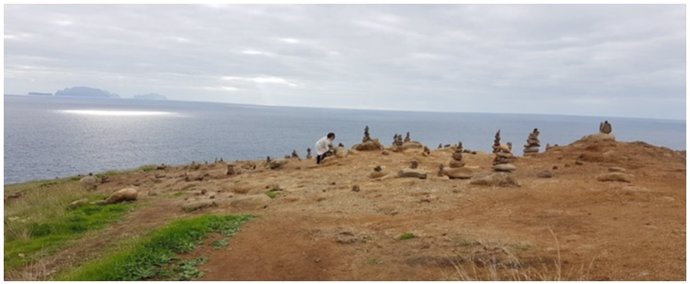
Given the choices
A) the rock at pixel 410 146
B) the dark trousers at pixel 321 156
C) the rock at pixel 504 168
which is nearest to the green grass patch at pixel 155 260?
the rock at pixel 504 168

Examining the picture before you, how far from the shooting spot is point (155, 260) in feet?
33.8

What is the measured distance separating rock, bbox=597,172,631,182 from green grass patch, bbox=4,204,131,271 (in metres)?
16.2

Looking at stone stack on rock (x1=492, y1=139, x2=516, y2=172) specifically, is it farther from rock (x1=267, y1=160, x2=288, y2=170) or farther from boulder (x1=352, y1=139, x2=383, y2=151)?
rock (x1=267, y1=160, x2=288, y2=170)

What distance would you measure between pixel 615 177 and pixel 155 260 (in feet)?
49.0

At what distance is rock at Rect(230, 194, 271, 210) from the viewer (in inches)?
660

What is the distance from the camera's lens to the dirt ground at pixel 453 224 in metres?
9.08

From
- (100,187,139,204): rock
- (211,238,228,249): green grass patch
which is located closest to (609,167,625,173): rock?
(211,238,228,249): green grass patch

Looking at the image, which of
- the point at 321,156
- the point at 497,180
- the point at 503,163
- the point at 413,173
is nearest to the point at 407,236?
the point at 497,180

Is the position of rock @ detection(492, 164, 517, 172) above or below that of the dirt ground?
above

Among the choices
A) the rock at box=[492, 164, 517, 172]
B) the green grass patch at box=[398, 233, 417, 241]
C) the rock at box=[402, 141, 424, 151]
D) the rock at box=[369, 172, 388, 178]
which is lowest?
the green grass patch at box=[398, 233, 417, 241]

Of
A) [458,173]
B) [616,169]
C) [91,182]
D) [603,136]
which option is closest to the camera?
[616,169]

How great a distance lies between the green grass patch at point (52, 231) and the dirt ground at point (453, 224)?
697mm

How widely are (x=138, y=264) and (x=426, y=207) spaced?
8139 millimetres

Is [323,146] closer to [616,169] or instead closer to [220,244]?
[616,169]
